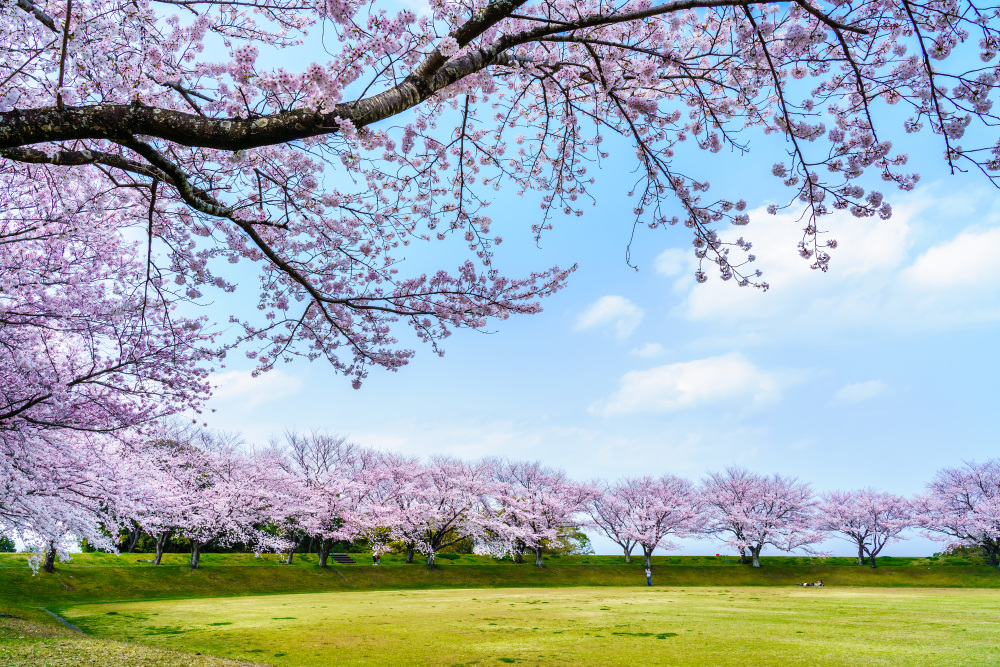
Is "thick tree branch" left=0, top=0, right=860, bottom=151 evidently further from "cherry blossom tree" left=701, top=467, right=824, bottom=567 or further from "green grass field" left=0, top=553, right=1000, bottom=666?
"cherry blossom tree" left=701, top=467, right=824, bottom=567

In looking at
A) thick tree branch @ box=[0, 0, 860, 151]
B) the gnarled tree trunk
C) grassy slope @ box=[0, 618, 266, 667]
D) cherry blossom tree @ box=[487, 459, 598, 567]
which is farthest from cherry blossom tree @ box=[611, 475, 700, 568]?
thick tree branch @ box=[0, 0, 860, 151]

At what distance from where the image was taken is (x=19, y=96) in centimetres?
622

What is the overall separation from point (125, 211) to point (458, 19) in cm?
669

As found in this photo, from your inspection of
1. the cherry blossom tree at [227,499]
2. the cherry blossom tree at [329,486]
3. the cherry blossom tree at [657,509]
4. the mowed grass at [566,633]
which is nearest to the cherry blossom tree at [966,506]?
the cherry blossom tree at [657,509]

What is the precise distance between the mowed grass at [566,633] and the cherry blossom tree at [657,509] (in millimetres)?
26969

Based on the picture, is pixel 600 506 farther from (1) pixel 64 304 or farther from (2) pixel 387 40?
(2) pixel 387 40

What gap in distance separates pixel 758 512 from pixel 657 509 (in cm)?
983

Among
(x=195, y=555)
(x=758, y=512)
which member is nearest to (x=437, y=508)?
(x=195, y=555)

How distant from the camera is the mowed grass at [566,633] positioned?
905cm

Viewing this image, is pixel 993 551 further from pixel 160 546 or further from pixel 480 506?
pixel 160 546

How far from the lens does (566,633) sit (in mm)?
11883

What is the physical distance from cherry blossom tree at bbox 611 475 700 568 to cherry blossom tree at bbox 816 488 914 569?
11.4 m

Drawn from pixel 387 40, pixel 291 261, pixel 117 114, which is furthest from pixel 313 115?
pixel 291 261

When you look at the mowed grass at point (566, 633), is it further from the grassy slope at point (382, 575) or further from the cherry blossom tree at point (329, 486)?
the cherry blossom tree at point (329, 486)
